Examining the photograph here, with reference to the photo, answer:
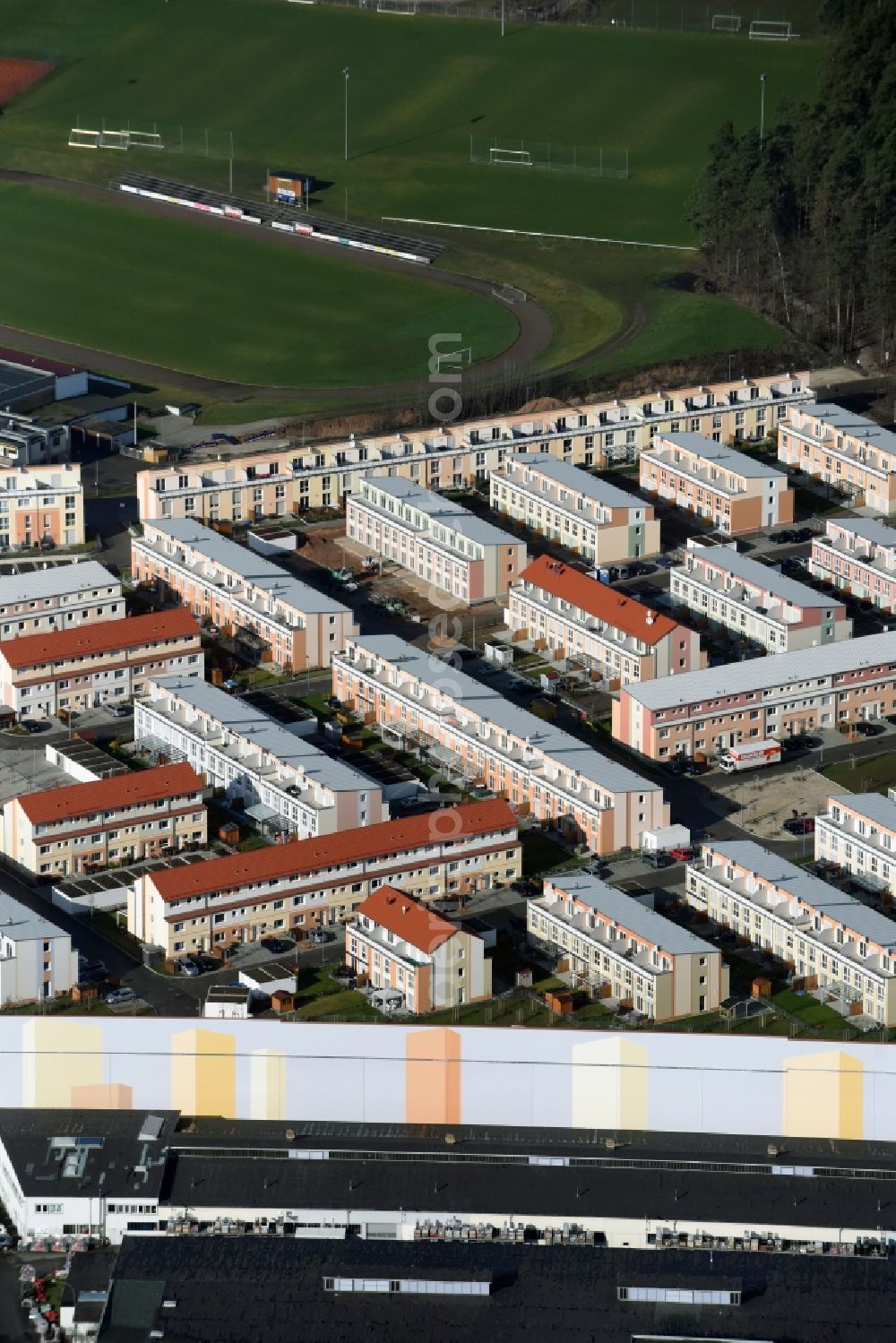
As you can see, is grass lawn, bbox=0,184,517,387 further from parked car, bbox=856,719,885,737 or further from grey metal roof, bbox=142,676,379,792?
parked car, bbox=856,719,885,737

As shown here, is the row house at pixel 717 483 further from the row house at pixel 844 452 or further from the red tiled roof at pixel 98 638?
the red tiled roof at pixel 98 638

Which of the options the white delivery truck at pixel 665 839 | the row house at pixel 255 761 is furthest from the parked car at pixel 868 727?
the row house at pixel 255 761

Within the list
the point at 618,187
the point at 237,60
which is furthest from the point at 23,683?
the point at 237,60

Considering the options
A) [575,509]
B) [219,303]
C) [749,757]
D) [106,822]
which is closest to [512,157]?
[219,303]

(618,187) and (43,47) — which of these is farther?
(43,47)

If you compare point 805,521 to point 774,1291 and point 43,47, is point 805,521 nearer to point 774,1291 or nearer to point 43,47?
point 774,1291

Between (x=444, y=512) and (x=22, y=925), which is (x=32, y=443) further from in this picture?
(x=22, y=925)
